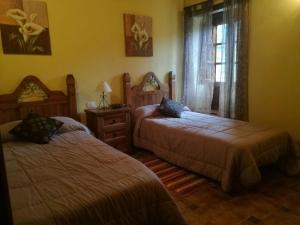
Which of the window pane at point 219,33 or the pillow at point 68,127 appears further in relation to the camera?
the window pane at point 219,33

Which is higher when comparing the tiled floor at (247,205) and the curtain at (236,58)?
the curtain at (236,58)

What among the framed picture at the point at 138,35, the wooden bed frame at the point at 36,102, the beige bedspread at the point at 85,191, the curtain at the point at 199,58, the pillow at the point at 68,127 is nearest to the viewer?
the beige bedspread at the point at 85,191

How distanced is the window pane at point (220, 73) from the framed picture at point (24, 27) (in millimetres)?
2592

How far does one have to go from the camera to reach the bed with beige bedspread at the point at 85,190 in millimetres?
1294

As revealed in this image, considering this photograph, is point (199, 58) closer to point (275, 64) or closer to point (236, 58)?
point (236, 58)

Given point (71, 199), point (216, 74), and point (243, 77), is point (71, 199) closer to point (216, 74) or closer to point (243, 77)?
point (243, 77)

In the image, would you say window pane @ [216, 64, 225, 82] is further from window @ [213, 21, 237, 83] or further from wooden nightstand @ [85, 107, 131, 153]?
wooden nightstand @ [85, 107, 131, 153]

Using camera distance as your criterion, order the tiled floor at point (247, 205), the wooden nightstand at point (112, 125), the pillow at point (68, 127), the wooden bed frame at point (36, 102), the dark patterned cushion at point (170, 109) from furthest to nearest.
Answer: the dark patterned cushion at point (170, 109), the wooden nightstand at point (112, 125), the wooden bed frame at point (36, 102), the pillow at point (68, 127), the tiled floor at point (247, 205)

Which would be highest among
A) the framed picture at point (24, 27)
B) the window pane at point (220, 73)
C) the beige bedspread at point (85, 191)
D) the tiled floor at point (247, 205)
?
the framed picture at point (24, 27)

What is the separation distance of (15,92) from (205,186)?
8.31 feet

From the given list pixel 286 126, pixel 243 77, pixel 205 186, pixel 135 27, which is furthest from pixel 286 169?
pixel 135 27

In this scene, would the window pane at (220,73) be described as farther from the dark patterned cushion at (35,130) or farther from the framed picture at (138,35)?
the dark patterned cushion at (35,130)

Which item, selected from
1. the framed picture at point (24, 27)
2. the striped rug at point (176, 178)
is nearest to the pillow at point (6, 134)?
the framed picture at point (24, 27)

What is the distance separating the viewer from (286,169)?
2.84 metres
